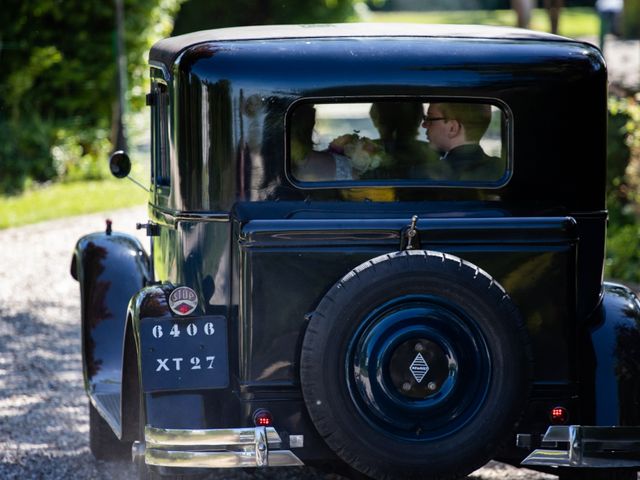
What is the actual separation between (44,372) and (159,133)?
2546mm

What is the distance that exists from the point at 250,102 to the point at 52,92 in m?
11.8

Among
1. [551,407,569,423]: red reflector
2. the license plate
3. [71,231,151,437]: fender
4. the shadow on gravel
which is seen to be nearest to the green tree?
[71,231,151,437]: fender

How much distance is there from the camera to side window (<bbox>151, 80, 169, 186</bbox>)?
480 cm

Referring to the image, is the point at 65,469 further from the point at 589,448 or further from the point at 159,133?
the point at 589,448

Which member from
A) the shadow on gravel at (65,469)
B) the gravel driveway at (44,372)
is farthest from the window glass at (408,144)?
the shadow on gravel at (65,469)

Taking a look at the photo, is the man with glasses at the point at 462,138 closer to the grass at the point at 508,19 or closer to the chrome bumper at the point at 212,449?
the chrome bumper at the point at 212,449

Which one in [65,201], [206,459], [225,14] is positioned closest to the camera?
[206,459]

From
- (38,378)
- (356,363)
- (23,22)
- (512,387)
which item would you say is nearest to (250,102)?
(356,363)

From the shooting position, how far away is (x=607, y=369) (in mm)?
4082

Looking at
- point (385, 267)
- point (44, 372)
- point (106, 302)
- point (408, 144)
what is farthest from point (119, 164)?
point (44, 372)

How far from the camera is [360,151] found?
439 centimetres

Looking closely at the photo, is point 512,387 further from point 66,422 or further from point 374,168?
point 66,422

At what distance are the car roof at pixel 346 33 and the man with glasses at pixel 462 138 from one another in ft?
0.92

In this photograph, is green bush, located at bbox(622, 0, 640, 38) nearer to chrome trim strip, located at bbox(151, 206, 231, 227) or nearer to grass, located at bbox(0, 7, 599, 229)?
grass, located at bbox(0, 7, 599, 229)
